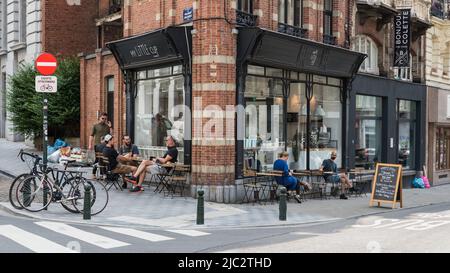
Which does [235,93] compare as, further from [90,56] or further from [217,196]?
[90,56]

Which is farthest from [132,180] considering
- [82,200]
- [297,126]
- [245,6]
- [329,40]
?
[329,40]

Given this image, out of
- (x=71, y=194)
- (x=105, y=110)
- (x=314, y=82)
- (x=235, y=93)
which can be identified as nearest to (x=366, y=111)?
(x=314, y=82)

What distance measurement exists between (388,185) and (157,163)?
6.28 m

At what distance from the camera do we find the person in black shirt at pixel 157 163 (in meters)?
15.3

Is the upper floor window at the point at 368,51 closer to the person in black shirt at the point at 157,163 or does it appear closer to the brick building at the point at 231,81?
the brick building at the point at 231,81

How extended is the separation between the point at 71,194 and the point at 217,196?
13.3 ft

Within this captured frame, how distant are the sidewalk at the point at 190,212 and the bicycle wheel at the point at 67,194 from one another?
0.17 metres

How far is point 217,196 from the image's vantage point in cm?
1453

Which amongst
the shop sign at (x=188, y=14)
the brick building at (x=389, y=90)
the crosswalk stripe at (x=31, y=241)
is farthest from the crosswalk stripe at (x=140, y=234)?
the brick building at (x=389, y=90)

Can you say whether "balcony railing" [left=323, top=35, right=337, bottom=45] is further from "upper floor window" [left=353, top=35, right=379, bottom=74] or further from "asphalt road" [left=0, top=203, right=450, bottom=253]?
"asphalt road" [left=0, top=203, right=450, bottom=253]

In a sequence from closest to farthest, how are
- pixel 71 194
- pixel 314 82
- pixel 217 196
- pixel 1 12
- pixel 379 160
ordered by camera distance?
1. pixel 71 194
2. pixel 217 196
3. pixel 314 82
4. pixel 379 160
5. pixel 1 12

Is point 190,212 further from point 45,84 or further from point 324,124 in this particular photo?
point 324,124

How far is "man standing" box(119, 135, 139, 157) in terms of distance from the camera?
54.4ft

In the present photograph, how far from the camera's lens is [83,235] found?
31.3ft
